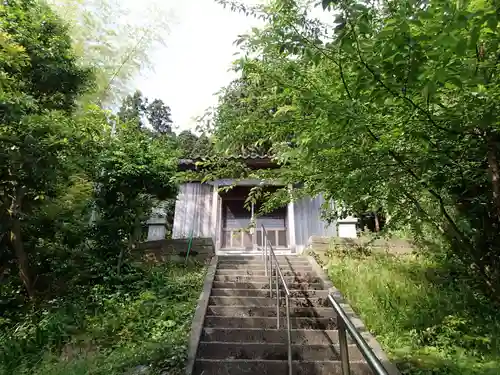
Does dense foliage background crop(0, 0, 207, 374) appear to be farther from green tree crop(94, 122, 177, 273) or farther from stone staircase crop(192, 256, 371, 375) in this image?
stone staircase crop(192, 256, 371, 375)

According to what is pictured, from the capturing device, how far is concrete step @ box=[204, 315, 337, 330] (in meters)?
5.21

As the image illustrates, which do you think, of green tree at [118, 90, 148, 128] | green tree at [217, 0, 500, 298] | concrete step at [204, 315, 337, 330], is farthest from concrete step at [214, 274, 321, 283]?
green tree at [118, 90, 148, 128]

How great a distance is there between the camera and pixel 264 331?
16.2ft

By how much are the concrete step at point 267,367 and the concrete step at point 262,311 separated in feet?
3.96

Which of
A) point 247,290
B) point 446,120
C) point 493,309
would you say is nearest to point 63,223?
point 247,290

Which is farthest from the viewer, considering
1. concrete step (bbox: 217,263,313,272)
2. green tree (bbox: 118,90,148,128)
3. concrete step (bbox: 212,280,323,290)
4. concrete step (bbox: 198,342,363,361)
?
green tree (bbox: 118,90,148,128)

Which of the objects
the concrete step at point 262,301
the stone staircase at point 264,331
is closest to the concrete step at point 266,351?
the stone staircase at point 264,331

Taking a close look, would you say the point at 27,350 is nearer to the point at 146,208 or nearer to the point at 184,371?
the point at 184,371

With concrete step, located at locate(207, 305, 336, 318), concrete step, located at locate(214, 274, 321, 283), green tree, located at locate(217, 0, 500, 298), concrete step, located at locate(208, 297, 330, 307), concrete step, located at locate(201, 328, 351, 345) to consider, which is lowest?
concrete step, located at locate(201, 328, 351, 345)

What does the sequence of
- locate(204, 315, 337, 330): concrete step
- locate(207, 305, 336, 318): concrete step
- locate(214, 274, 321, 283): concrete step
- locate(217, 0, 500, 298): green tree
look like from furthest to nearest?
locate(214, 274, 321, 283): concrete step
locate(207, 305, 336, 318): concrete step
locate(204, 315, 337, 330): concrete step
locate(217, 0, 500, 298): green tree

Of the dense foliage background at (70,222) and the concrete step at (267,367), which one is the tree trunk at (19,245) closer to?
the dense foliage background at (70,222)

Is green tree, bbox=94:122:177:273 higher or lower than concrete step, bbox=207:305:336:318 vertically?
higher

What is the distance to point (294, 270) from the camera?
7445 millimetres

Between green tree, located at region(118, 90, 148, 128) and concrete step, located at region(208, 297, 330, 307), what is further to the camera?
green tree, located at region(118, 90, 148, 128)
